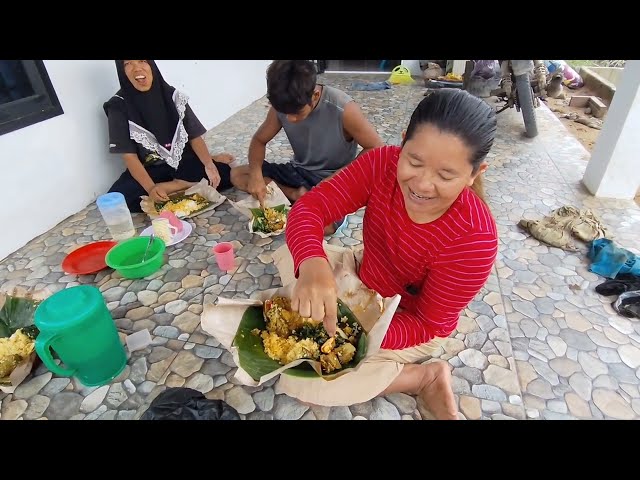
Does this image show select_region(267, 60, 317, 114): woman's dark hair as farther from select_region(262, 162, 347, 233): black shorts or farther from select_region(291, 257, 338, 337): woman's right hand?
select_region(291, 257, 338, 337): woman's right hand

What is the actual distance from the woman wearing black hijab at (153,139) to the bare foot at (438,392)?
207 centimetres

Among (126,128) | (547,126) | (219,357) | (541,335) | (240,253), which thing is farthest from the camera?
(547,126)

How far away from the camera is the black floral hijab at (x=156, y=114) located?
2602 millimetres

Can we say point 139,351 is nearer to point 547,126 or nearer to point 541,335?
point 541,335

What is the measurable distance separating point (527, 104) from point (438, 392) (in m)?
3.65

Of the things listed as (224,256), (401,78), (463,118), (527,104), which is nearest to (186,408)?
(224,256)

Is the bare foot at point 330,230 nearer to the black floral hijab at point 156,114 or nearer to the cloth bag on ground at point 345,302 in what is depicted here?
the cloth bag on ground at point 345,302

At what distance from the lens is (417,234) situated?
4.14 feet

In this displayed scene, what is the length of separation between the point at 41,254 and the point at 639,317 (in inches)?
131

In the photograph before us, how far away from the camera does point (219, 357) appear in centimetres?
168

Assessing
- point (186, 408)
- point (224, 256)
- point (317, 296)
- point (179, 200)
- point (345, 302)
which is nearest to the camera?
point (317, 296)

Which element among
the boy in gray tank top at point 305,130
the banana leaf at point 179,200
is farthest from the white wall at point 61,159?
the boy in gray tank top at point 305,130

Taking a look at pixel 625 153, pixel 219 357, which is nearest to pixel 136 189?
pixel 219 357

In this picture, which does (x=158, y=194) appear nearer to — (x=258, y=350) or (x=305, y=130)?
(x=305, y=130)
